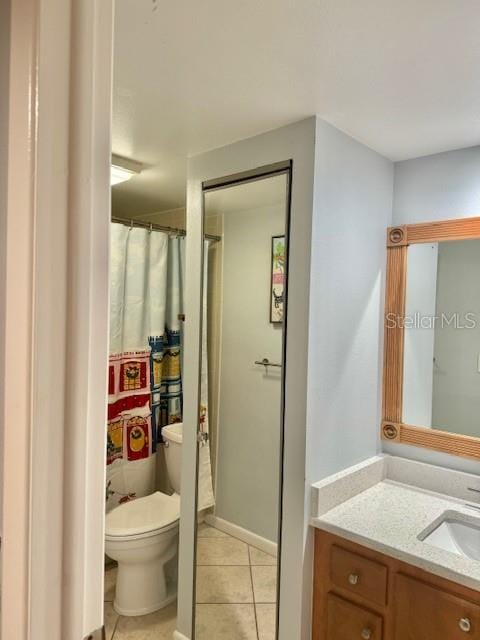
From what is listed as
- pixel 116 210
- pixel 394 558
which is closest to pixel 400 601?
pixel 394 558

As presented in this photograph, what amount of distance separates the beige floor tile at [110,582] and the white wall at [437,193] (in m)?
1.62

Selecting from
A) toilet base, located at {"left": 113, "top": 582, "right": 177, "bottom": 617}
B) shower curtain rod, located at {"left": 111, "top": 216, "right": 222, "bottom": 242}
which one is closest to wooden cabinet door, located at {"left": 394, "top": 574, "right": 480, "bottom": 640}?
toilet base, located at {"left": 113, "top": 582, "right": 177, "bottom": 617}

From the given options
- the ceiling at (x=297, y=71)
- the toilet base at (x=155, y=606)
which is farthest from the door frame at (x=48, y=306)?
the toilet base at (x=155, y=606)

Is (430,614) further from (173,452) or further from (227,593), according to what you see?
(173,452)

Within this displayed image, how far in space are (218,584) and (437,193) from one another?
1.95m

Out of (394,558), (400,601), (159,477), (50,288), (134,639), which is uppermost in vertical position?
(50,288)

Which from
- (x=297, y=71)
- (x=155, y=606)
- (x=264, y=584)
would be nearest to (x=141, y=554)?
(x=155, y=606)

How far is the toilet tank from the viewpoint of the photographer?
2.57 m

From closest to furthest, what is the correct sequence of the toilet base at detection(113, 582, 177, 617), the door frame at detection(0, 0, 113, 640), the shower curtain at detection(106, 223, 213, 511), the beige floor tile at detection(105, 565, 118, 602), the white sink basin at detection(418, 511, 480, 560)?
the door frame at detection(0, 0, 113, 640), the white sink basin at detection(418, 511, 480, 560), the toilet base at detection(113, 582, 177, 617), the beige floor tile at detection(105, 565, 118, 602), the shower curtain at detection(106, 223, 213, 511)

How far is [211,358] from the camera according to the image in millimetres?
1993

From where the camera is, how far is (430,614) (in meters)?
1.35

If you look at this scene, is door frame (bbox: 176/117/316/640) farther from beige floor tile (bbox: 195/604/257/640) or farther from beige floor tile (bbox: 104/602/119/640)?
beige floor tile (bbox: 104/602/119/640)

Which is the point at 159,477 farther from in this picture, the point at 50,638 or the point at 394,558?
the point at 50,638

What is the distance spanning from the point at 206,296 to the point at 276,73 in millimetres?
958
